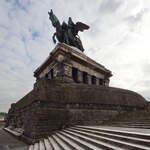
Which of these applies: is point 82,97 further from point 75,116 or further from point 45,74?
point 45,74

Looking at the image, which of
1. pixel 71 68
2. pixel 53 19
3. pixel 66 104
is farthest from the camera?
pixel 53 19

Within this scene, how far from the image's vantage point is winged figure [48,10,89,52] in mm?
21031

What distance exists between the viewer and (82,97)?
423 inches

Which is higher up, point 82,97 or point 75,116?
point 82,97

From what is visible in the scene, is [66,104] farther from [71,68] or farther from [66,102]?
[71,68]

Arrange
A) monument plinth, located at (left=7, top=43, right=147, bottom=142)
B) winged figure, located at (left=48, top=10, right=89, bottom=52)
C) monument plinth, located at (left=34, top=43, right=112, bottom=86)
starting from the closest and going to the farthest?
monument plinth, located at (left=7, top=43, right=147, bottom=142)
monument plinth, located at (left=34, top=43, right=112, bottom=86)
winged figure, located at (left=48, top=10, right=89, bottom=52)

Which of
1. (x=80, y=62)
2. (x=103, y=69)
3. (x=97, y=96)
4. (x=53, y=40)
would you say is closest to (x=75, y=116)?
(x=97, y=96)

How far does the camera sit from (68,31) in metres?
21.5

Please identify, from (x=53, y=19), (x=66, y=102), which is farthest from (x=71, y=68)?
(x=53, y=19)

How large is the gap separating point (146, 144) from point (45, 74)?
16708 millimetres

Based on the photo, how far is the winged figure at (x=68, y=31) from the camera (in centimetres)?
2103

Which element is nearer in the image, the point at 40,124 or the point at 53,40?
the point at 40,124

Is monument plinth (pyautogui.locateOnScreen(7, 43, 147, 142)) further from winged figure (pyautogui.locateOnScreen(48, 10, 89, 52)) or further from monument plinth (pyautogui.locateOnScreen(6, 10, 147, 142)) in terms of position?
winged figure (pyautogui.locateOnScreen(48, 10, 89, 52))

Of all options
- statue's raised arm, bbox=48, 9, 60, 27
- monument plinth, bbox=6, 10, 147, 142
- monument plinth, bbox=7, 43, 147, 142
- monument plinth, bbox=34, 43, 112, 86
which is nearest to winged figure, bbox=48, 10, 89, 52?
statue's raised arm, bbox=48, 9, 60, 27
